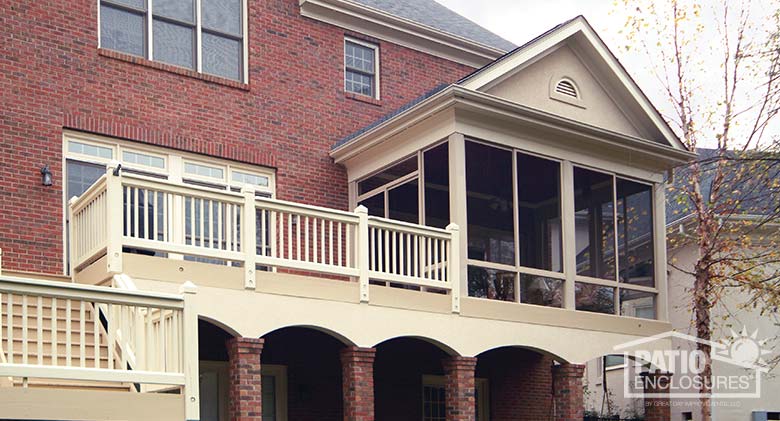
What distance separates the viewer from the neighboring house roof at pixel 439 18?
63.4 feet

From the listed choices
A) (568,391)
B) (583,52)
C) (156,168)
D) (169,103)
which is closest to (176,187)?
(156,168)

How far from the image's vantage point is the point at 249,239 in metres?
12.5

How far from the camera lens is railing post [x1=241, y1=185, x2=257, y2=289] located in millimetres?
12406

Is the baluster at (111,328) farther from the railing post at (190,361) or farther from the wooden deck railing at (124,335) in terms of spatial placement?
the railing post at (190,361)

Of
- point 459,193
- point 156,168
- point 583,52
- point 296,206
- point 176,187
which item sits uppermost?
point 583,52

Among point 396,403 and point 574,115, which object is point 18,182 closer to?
point 396,403

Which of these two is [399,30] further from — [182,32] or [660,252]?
[660,252]

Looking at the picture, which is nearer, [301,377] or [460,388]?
[460,388]

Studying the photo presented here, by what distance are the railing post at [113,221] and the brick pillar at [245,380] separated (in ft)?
6.06

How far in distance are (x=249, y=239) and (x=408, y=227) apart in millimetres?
2668

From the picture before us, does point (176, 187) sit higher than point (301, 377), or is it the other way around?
point (176, 187)

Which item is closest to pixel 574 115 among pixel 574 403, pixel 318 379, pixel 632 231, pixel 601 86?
pixel 601 86

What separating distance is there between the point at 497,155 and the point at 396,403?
4.48 meters

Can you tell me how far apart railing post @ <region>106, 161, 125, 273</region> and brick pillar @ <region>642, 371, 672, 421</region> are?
9677 mm
